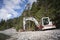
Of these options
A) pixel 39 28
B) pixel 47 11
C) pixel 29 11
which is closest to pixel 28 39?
pixel 39 28

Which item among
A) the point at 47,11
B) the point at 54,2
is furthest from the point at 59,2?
the point at 47,11

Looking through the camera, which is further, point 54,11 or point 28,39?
point 54,11

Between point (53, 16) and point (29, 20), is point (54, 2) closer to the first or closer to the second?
point (53, 16)

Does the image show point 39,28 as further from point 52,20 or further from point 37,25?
point 52,20

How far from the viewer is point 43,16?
14633mm

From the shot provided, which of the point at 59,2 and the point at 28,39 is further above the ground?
the point at 59,2

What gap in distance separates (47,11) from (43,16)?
24.6 inches

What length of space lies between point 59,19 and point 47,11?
1385 millimetres

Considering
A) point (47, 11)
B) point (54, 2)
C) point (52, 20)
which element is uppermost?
point (54, 2)

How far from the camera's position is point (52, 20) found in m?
14.3

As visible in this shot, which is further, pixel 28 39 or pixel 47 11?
pixel 47 11

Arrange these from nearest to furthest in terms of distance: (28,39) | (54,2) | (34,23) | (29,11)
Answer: (28,39)
(34,23)
(54,2)
(29,11)

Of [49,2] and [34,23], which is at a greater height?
[49,2]

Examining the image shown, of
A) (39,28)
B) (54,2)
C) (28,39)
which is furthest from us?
(54,2)
